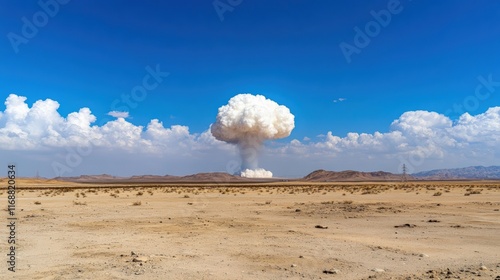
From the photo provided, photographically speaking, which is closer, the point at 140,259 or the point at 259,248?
the point at 140,259

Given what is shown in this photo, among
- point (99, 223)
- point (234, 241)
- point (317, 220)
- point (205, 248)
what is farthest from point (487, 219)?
point (99, 223)

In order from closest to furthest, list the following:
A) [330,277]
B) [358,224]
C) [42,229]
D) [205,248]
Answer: [330,277] → [205,248] → [42,229] → [358,224]

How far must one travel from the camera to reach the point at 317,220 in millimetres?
19094

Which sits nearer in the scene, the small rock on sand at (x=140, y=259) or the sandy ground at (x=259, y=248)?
the sandy ground at (x=259, y=248)

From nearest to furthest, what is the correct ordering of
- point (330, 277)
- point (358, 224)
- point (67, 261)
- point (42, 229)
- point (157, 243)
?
point (330, 277)
point (67, 261)
point (157, 243)
point (42, 229)
point (358, 224)

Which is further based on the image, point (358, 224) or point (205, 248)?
point (358, 224)

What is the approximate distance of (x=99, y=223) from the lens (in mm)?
18094

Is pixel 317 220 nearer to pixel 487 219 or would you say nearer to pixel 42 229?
pixel 487 219

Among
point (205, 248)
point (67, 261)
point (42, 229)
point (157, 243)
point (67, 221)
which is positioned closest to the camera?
point (67, 261)

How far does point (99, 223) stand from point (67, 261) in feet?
26.6

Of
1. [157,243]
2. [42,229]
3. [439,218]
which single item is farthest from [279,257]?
[439,218]

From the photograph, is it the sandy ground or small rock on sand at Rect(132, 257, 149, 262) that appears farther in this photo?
small rock on sand at Rect(132, 257, 149, 262)

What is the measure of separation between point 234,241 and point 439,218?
10.9 m

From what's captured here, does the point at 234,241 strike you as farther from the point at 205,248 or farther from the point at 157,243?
the point at 157,243
